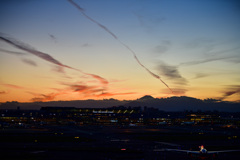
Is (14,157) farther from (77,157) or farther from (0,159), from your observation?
(77,157)

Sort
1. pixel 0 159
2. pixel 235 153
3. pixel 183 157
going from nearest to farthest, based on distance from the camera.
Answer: pixel 0 159, pixel 183 157, pixel 235 153

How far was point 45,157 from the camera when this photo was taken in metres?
44.5

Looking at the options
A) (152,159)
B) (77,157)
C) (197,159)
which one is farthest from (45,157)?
(197,159)

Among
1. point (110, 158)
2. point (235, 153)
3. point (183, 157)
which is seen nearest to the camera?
point (110, 158)

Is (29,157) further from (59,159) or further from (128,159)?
(128,159)

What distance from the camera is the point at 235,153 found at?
175ft

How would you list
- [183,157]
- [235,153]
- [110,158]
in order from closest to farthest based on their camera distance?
1. [110,158]
2. [183,157]
3. [235,153]

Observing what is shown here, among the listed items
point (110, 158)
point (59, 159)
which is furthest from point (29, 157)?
point (110, 158)

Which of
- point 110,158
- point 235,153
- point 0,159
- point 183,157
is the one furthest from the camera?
point 235,153

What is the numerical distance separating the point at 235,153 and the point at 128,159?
26.4 meters

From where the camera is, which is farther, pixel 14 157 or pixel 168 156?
pixel 168 156

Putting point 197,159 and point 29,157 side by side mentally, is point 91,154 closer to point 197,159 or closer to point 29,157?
point 29,157

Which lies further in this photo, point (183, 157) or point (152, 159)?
point (183, 157)

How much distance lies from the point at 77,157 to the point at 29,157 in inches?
344
